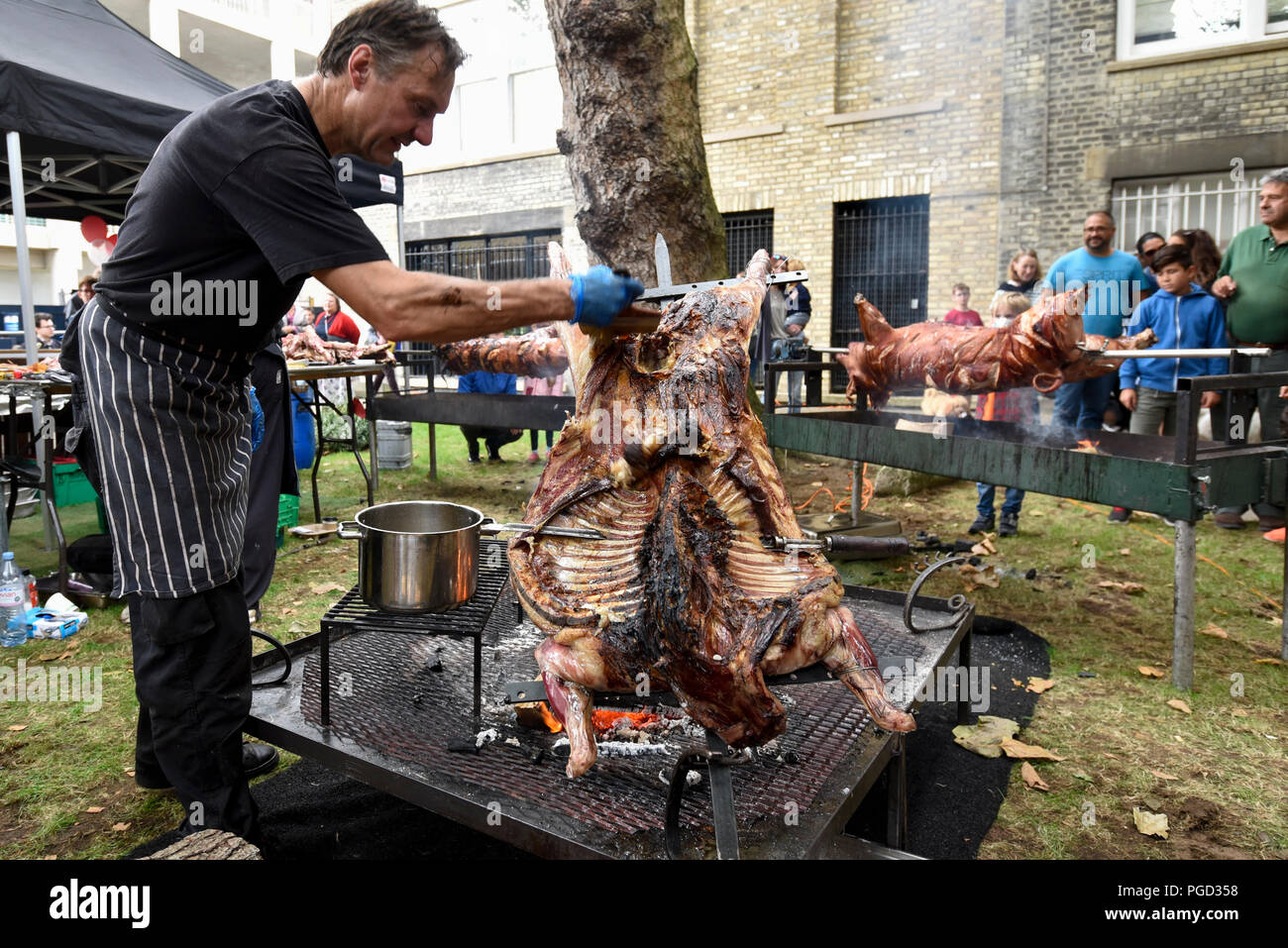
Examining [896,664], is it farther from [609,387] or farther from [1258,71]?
[1258,71]

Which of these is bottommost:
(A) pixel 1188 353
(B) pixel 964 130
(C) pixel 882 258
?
(A) pixel 1188 353

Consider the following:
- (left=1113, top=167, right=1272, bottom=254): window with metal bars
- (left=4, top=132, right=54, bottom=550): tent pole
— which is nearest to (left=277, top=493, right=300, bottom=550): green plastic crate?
(left=4, top=132, right=54, bottom=550): tent pole

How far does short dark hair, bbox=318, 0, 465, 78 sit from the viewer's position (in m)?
2.34

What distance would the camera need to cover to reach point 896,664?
2.84 m

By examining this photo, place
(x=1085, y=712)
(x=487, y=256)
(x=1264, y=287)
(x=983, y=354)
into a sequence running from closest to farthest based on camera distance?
1. (x=1085, y=712)
2. (x=983, y=354)
3. (x=1264, y=287)
4. (x=487, y=256)

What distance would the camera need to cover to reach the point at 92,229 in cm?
911

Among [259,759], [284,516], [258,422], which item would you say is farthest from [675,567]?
[284,516]

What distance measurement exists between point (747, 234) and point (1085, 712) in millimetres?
11979

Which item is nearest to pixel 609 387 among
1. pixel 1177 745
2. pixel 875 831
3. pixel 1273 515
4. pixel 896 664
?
pixel 896 664

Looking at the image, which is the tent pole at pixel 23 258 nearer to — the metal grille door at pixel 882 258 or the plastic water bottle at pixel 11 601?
the plastic water bottle at pixel 11 601

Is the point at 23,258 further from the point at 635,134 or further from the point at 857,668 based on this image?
the point at 857,668

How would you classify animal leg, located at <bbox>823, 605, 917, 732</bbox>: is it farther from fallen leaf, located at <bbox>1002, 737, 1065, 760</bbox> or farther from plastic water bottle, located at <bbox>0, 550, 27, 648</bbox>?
plastic water bottle, located at <bbox>0, 550, 27, 648</bbox>

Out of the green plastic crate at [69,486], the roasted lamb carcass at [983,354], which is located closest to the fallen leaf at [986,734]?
the roasted lamb carcass at [983,354]
